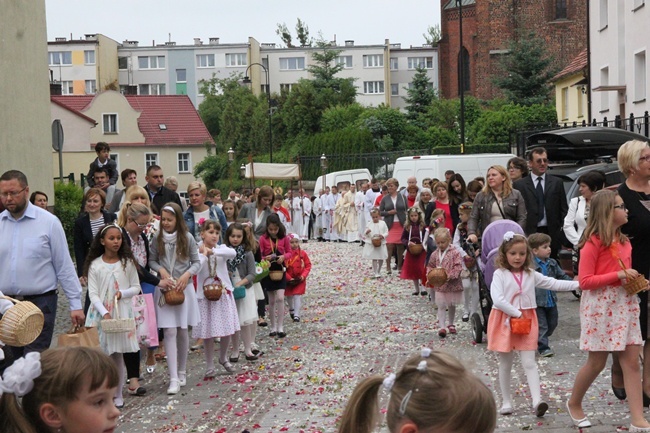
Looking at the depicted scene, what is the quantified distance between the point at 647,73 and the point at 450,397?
31.9 meters

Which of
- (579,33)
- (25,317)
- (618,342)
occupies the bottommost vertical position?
(618,342)

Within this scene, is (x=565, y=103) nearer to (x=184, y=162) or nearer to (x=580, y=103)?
(x=580, y=103)

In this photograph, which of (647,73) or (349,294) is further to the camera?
(647,73)

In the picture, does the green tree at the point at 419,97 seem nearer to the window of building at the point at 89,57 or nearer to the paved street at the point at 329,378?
the window of building at the point at 89,57

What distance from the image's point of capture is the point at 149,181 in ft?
49.9

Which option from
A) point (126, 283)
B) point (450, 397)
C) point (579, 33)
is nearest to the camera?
point (450, 397)

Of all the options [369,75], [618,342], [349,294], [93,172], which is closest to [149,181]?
[93,172]

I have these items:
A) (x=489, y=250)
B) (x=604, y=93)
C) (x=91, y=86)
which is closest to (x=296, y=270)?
(x=489, y=250)

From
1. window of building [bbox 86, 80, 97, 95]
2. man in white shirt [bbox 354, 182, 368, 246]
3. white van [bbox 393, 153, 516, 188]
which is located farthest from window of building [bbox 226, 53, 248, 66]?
white van [bbox 393, 153, 516, 188]

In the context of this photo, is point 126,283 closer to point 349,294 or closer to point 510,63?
point 349,294

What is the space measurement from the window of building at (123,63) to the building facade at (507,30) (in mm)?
49108

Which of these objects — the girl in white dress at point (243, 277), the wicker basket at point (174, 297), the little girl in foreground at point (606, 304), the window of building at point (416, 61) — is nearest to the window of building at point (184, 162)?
the window of building at point (416, 61)

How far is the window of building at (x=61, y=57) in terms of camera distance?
11428 cm

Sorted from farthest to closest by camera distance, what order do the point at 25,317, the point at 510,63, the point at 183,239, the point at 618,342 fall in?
the point at 510,63 → the point at 183,239 → the point at 618,342 → the point at 25,317
